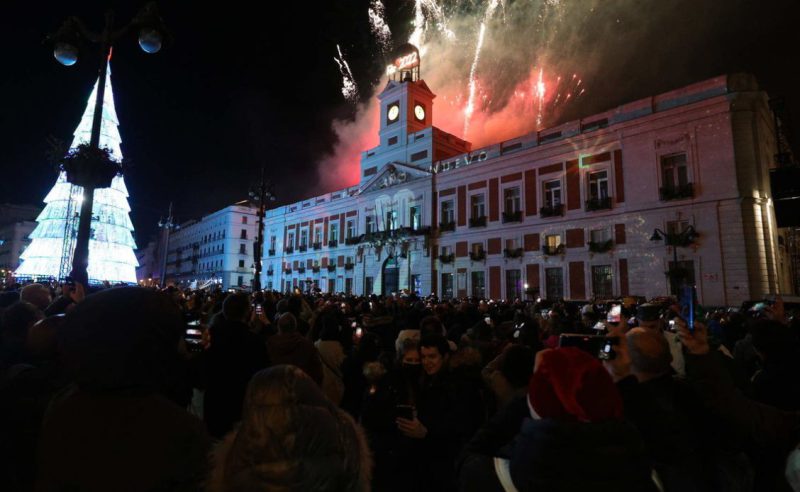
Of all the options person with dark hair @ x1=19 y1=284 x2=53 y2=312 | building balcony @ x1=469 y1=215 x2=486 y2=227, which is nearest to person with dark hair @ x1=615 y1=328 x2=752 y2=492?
person with dark hair @ x1=19 y1=284 x2=53 y2=312

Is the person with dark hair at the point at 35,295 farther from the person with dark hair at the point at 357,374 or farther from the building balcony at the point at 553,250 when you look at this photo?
the building balcony at the point at 553,250

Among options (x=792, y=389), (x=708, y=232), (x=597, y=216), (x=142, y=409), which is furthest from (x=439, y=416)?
(x=597, y=216)

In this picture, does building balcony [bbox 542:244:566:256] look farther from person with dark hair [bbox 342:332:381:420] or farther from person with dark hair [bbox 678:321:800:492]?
person with dark hair [bbox 678:321:800:492]

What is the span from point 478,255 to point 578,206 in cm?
739

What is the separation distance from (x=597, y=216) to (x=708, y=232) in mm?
5553

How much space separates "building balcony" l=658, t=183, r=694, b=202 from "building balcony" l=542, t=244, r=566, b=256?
5895mm

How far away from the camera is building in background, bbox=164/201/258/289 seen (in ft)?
215

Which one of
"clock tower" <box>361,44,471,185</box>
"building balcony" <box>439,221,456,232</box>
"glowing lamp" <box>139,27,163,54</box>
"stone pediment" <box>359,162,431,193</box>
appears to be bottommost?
"glowing lamp" <box>139,27,163,54</box>

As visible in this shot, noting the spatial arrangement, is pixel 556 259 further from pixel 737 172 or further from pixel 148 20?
pixel 148 20

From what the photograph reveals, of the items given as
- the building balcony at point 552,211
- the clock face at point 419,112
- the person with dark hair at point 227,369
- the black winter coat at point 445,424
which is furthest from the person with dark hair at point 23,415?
the clock face at point 419,112

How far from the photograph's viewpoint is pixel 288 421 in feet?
5.19

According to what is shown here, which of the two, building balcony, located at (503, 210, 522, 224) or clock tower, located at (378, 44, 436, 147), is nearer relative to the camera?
building balcony, located at (503, 210, 522, 224)

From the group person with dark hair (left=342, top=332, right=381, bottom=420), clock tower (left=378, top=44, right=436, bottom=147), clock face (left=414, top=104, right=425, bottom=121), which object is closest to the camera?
person with dark hair (left=342, top=332, right=381, bottom=420)

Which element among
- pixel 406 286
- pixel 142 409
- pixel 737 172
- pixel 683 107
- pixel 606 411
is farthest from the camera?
pixel 406 286
